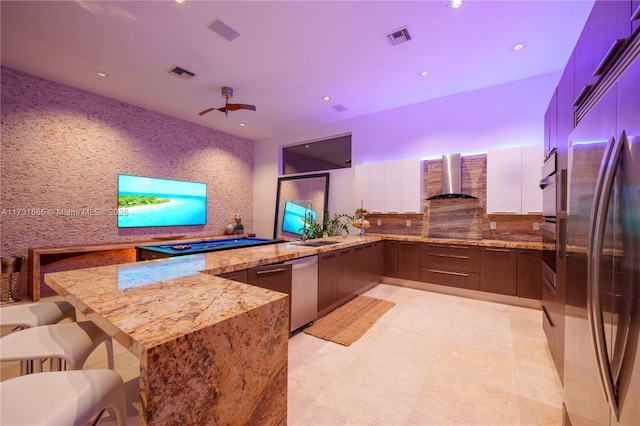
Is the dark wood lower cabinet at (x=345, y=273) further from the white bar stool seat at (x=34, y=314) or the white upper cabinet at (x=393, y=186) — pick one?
the white bar stool seat at (x=34, y=314)

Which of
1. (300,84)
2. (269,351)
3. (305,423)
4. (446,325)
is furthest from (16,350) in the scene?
(300,84)

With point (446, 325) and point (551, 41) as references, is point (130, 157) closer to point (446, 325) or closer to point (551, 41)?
point (446, 325)

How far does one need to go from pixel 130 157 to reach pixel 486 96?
6262 millimetres

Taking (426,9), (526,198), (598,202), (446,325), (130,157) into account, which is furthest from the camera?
(130,157)

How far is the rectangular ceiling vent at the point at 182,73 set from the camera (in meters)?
3.60

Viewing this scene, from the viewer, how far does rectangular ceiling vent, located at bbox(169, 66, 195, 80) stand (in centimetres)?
360

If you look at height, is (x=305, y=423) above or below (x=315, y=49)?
below

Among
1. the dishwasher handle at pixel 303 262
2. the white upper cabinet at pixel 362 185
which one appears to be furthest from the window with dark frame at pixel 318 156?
the dishwasher handle at pixel 303 262

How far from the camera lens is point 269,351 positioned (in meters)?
0.96

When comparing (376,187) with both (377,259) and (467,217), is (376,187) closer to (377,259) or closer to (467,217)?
(377,259)

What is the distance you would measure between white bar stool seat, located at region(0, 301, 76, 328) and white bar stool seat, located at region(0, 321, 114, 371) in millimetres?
233

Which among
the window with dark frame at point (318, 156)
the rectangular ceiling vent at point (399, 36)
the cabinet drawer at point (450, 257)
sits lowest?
the cabinet drawer at point (450, 257)

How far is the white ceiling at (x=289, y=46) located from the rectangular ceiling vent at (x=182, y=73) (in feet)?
0.32

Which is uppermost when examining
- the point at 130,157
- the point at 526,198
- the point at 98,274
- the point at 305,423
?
the point at 130,157
